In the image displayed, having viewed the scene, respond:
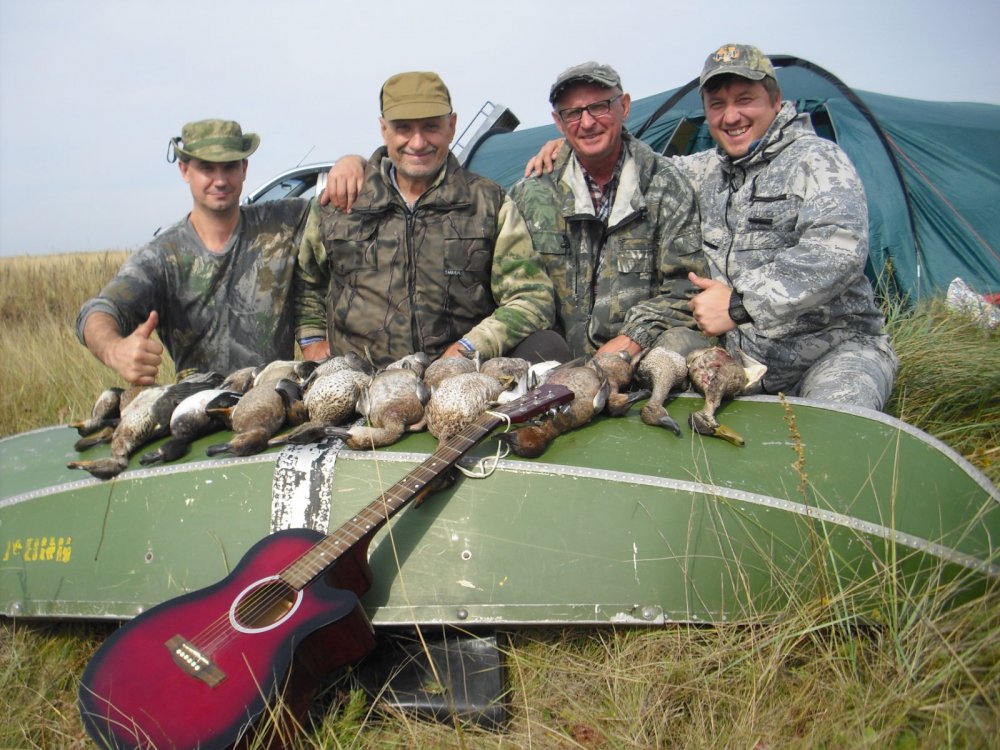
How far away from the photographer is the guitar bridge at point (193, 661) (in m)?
2.26

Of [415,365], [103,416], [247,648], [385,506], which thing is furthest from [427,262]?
[247,648]

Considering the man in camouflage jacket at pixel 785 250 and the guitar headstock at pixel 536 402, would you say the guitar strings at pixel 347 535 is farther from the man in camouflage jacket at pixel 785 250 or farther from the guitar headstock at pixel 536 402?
the man in camouflage jacket at pixel 785 250

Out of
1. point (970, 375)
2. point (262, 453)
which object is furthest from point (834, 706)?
point (970, 375)

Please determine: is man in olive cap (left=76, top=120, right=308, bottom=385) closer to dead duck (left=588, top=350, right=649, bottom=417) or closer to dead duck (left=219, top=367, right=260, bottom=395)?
dead duck (left=219, top=367, right=260, bottom=395)

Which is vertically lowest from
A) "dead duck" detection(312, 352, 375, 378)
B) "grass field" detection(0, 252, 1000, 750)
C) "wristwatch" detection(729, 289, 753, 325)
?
"grass field" detection(0, 252, 1000, 750)

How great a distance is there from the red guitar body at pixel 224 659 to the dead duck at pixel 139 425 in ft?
3.23

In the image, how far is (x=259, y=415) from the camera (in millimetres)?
3293

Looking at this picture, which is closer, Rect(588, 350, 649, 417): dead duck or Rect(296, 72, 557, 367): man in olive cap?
Rect(588, 350, 649, 417): dead duck

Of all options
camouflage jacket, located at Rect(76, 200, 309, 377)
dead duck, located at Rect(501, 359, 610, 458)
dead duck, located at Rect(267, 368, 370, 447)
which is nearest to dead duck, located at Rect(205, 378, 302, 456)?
dead duck, located at Rect(267, 368, 370, 447)

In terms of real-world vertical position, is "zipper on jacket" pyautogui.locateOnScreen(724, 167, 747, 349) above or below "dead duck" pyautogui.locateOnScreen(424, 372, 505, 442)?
above

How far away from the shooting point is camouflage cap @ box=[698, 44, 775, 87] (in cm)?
395

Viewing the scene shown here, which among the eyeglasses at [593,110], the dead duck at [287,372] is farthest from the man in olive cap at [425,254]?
the dead duck at [287,372]

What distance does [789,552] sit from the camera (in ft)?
8.67

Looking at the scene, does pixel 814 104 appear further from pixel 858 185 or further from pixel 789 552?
pixel 789 552
